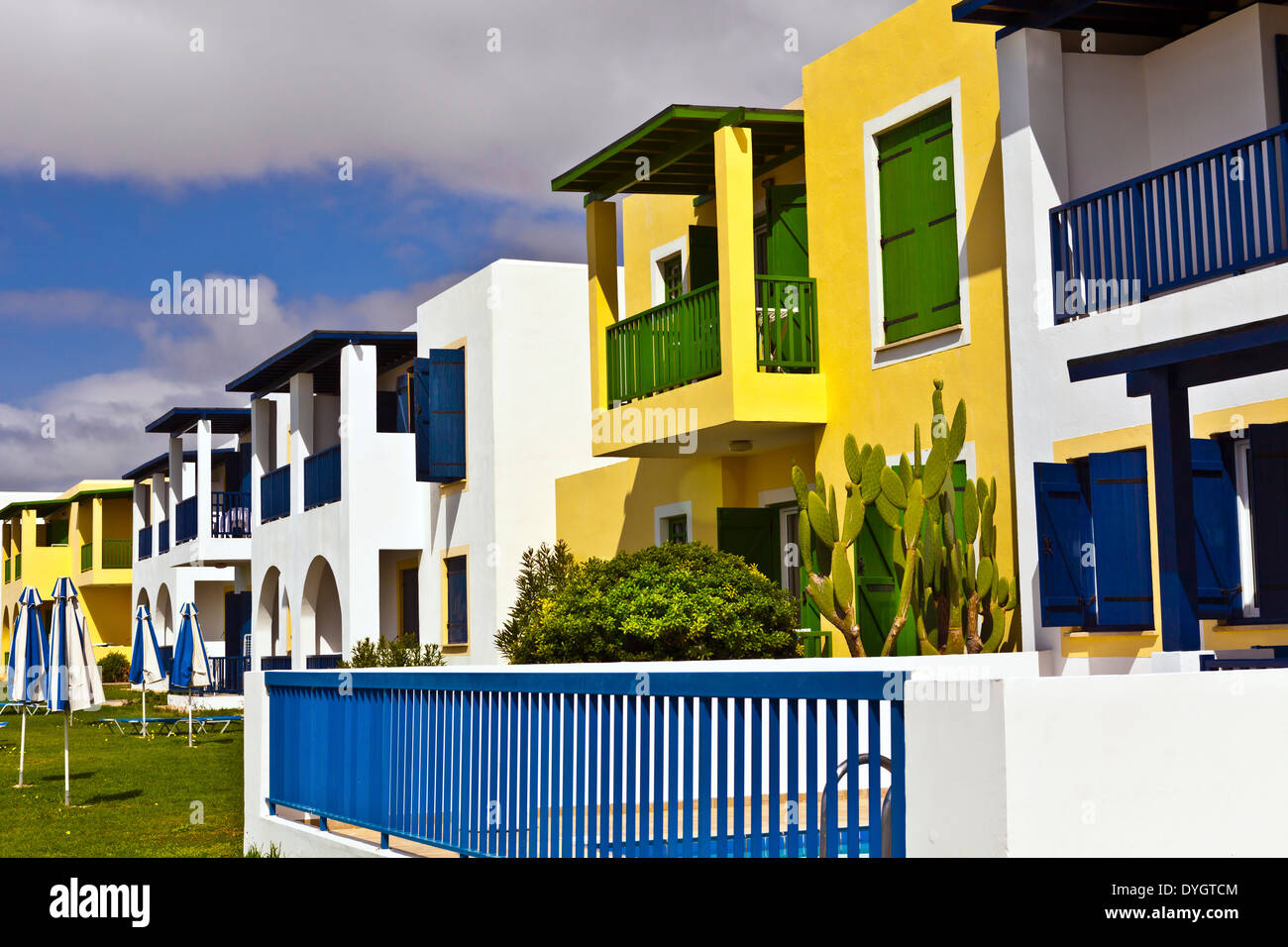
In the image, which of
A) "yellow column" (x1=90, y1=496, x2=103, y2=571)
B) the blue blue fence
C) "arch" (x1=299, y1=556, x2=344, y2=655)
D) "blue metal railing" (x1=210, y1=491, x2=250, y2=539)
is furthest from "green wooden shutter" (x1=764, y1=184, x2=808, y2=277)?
"yellow column" (x1=90, y1=496, x2=103, y2=571)

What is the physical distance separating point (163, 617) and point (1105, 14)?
125ft

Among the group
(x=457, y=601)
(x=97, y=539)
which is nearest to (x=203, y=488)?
(x=457, y=601)

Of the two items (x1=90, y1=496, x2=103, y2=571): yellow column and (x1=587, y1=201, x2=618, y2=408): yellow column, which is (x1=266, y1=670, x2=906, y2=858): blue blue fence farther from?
(x1=90, y1=496, x2=103, y2=571): yellow column

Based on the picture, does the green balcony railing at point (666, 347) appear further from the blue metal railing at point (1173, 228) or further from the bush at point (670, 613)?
the blue metal railing at point (1173, 228)

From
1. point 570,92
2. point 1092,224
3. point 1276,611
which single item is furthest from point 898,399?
point 570,92

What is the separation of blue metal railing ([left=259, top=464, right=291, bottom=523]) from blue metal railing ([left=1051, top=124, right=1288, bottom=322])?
2141 centimetres

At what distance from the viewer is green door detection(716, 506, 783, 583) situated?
58.5 feet

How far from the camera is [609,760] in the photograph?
7422 mm

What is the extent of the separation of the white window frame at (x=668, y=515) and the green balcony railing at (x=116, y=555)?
3554cm

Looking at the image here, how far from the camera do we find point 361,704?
1038 cm

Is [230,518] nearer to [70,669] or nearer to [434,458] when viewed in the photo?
[434,458]
